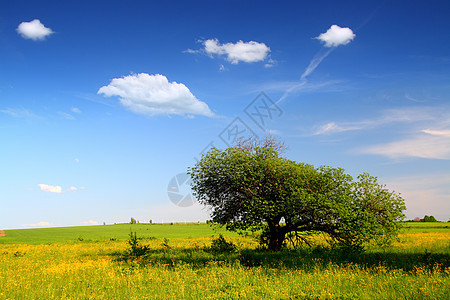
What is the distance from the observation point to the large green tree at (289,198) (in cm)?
1891

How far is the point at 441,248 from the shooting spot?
77.4ft

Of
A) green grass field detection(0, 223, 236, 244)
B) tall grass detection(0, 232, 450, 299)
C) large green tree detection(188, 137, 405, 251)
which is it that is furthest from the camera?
green grass field detection(0, 223, 236, 244)

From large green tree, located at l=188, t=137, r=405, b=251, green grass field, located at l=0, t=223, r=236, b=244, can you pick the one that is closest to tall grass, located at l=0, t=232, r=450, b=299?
large green tree, located at l=188, t=137, r=405, b=251

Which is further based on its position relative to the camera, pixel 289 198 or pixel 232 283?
pixel 289 198

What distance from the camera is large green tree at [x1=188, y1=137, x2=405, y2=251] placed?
1891 cm

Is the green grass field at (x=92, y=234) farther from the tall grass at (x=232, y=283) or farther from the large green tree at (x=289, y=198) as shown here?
the tall grass at (x=232, y=283)

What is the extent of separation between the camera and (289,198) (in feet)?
62.5

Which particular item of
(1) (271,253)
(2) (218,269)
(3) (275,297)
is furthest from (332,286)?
(1) (271,253)

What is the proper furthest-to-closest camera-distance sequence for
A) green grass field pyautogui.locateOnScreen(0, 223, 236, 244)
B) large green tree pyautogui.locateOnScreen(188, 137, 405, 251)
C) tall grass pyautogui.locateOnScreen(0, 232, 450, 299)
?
green grass field pyautogui.locateOnScreen(0, 223, 236, 244)
large green tree pyautogui.locateOnScreen(188, 137, 405, 251)
tall grass pyautogui.locateOnScreen(0, 232, 450, 299)

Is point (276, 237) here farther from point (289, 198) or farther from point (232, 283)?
point (232, 283)

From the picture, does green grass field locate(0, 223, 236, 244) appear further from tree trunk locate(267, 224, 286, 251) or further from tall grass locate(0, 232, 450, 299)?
tall grass locate(0, 232, 450, 299)

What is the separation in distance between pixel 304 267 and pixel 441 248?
49.3ft

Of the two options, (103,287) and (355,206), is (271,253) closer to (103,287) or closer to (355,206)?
(355,206)

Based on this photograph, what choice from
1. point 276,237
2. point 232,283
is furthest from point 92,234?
point 232,283
